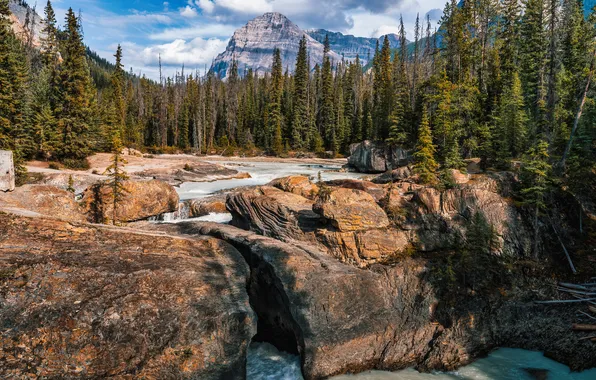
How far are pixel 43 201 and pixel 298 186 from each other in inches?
407

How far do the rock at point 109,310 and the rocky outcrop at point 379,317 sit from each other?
1.62 metres

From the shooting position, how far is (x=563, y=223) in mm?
14766

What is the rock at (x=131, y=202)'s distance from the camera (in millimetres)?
18250

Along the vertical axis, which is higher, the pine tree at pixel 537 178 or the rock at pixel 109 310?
the pine tree at pixel 537 178

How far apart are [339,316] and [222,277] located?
3.21m

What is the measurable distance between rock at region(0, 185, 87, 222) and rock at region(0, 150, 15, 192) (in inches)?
12.0

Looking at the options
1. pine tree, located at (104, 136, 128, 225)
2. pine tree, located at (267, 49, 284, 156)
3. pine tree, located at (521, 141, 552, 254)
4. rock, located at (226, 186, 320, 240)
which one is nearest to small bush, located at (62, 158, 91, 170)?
pine tree, located at (104, 136, 128, 225)

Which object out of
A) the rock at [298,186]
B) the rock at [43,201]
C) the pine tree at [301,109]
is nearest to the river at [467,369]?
the rock at [298,186]

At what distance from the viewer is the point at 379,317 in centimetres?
977

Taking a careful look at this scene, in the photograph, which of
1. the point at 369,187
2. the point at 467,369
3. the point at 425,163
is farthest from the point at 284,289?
the point at 425,163

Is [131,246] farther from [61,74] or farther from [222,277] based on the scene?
[61,74]

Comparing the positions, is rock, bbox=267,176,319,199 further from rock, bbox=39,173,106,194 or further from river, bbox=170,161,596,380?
rock, bbox=39,173,106,194

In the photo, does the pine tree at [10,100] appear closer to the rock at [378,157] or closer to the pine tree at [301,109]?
the rock at [378,157]

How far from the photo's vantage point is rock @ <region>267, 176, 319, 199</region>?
16078mm
